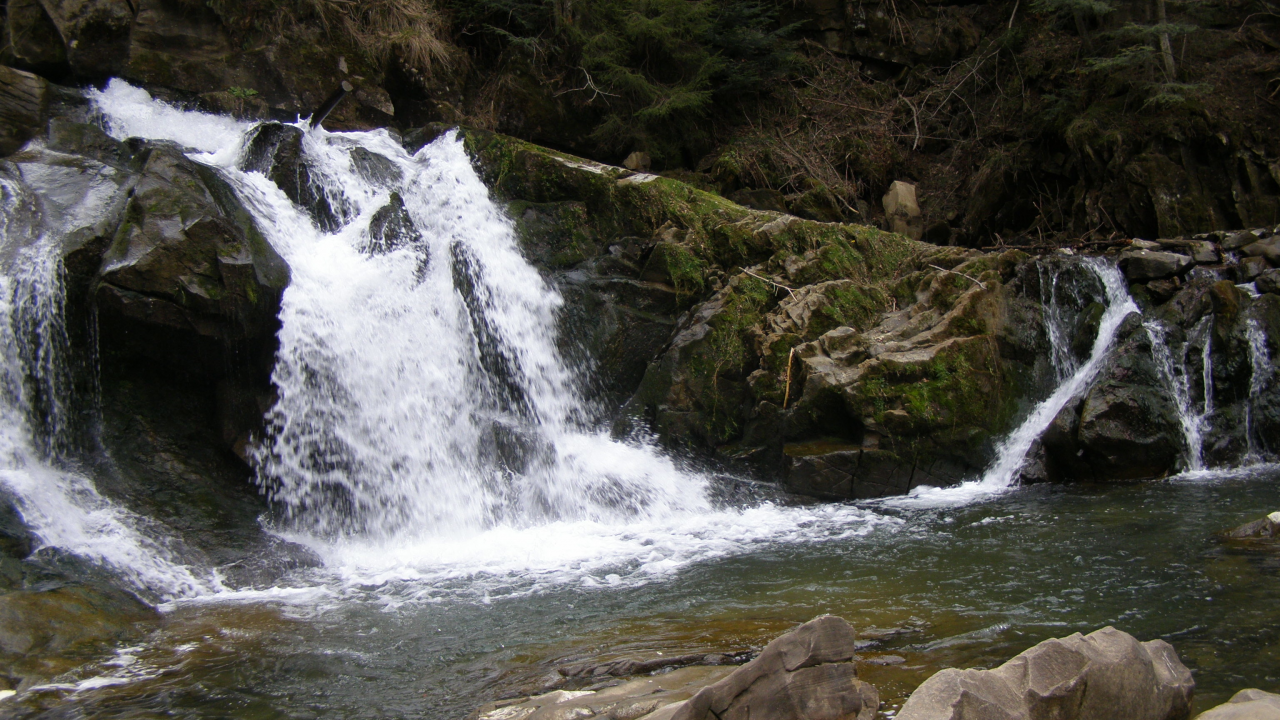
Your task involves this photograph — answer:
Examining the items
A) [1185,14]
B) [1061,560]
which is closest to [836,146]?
[1185,14]

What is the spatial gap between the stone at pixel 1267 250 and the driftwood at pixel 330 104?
12113 millimetres

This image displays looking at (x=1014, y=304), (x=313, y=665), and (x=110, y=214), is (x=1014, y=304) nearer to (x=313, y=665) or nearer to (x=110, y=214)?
(x=313, y=665)

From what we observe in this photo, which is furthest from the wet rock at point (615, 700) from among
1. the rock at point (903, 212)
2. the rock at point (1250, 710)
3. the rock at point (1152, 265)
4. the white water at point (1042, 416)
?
the rock at point (903, 212)

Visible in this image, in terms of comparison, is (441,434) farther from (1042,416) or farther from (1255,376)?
(1255,376)

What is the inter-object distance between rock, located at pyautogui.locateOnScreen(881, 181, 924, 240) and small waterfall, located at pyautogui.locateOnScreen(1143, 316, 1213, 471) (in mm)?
5263

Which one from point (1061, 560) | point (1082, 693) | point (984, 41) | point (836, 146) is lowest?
point (1061, 560)

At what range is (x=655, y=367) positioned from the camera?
868cm

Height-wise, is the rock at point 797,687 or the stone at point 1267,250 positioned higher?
the stone at point 1267,250

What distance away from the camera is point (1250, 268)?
9.01m

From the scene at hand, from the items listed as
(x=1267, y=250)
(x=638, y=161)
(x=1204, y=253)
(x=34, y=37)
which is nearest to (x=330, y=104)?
(x=34, y=37)

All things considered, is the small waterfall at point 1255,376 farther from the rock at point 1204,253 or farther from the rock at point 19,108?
the rock at point 19,108

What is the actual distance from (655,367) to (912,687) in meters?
5.75

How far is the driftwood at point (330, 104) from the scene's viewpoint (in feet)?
36.1

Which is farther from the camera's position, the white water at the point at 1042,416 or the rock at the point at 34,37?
the rock at the point at 34,37
